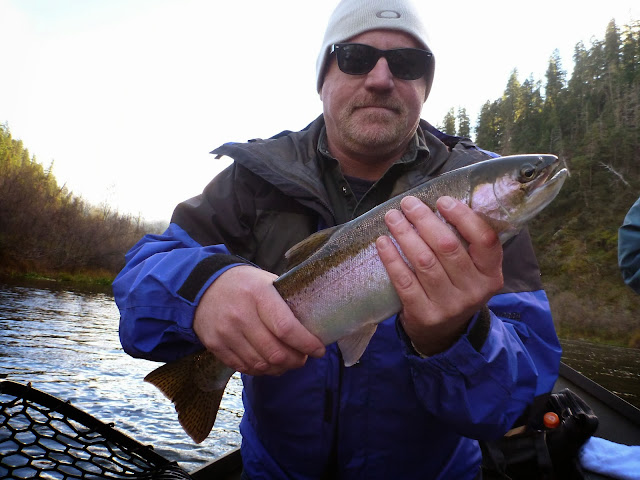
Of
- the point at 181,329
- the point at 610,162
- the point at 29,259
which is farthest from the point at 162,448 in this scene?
the point at 610,162

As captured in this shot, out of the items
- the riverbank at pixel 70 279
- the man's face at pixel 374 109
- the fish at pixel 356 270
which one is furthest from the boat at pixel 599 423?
the riverbank at pixel 70 279

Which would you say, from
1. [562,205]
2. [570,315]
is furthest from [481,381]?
[562,205]

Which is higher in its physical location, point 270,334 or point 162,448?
point 270,334

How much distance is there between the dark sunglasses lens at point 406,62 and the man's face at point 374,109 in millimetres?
38

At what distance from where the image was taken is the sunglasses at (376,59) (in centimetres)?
290

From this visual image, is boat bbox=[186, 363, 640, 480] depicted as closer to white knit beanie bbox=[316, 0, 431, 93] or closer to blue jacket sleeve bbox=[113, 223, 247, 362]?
blue jacket sleeve bbox=[113, 223, 247, 362]

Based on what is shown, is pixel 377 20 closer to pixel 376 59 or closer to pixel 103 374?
pixel 376 59

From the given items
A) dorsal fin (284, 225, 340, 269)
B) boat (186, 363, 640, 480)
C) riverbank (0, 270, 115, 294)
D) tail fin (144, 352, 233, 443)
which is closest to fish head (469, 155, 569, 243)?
dorsal fin (284, 225, 340, 269)

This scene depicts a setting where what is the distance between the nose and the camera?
280 centimetres

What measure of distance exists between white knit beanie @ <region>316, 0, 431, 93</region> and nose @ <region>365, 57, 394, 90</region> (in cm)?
34

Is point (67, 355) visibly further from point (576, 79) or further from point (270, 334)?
point (576, 79)

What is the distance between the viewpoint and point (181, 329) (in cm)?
202

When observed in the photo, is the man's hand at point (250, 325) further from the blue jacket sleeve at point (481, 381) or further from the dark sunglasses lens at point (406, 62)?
the dark sunglasses lens at point (406, 62)

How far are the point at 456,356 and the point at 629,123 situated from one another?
77.4 metres
